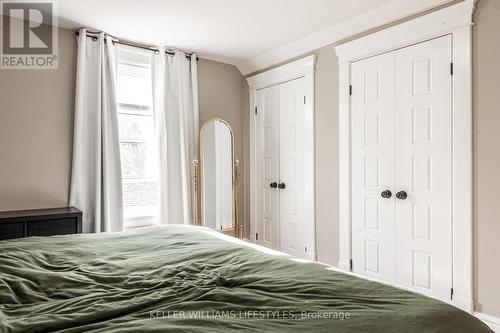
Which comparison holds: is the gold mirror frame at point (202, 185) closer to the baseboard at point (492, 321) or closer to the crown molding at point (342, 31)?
the crown molding at point (342, 31)

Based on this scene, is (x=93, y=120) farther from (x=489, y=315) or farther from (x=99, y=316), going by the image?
(x=489, y=315)

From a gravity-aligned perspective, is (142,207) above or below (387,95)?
below

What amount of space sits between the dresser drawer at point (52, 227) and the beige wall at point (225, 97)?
1.82 metres

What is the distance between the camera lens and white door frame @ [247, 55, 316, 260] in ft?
11.7

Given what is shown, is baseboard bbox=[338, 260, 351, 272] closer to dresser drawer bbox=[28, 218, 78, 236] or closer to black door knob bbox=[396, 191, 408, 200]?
black door knob bbox=[396, 191, 408, 200]

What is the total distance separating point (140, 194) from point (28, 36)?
1.80 meters

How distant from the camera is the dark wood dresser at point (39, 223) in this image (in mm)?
2682

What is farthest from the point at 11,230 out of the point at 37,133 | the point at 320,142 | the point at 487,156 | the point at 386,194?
the point at 487,156

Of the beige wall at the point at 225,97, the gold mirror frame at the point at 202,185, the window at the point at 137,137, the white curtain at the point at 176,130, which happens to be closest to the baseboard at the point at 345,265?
the gold mirror frame at the point at 202,185

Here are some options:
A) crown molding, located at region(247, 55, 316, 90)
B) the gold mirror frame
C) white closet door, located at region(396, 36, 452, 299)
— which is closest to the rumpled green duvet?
white closet door, located at region(396, 36, 452, 299)

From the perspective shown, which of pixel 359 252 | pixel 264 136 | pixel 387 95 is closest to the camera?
pixel 387 95

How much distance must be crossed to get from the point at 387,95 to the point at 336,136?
24.4 inches

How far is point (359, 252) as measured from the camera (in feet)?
10.3

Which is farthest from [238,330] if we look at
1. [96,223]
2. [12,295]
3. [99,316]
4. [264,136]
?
[264,136]
